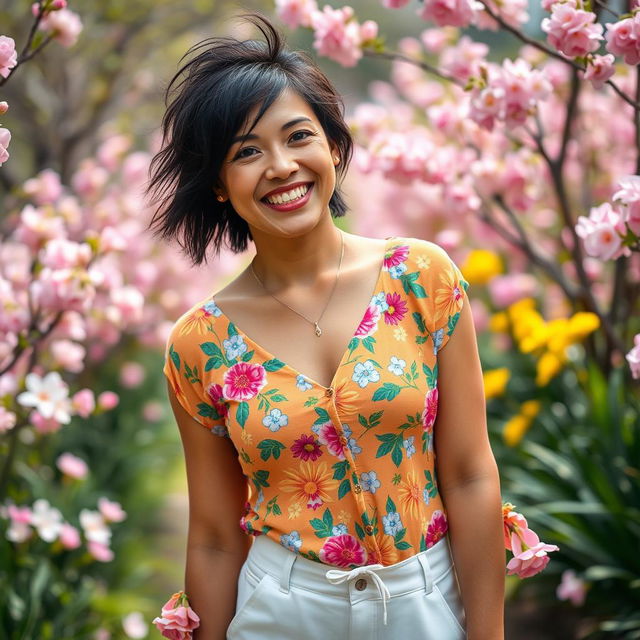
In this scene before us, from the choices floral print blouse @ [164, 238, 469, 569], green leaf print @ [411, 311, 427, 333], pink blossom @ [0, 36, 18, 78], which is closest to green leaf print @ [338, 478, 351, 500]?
floral print blouse @ [164, 238, 469, 569]

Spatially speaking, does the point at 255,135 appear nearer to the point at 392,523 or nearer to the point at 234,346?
the point at 234,346

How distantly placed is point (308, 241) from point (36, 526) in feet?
6.28

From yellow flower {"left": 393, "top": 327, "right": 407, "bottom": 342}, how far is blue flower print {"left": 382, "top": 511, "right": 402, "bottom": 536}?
330 mm

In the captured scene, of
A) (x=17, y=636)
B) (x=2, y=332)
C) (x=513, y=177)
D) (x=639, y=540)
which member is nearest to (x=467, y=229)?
(x=513, y=177)

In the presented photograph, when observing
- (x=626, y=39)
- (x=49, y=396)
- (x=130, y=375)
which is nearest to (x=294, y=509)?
(x=626, y=39)

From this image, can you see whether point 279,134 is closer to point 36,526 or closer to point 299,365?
point 299,365

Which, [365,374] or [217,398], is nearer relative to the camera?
[365,374]

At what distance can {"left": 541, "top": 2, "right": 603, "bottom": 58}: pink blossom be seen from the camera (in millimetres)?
2205

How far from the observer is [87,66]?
19.2ft

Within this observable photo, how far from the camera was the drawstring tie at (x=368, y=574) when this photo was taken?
180 centimetres

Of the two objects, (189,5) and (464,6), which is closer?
(464,6)

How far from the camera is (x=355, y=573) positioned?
1.79 meters

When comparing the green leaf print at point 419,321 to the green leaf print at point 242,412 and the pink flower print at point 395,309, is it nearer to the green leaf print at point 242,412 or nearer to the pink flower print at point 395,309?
the pink flower print at point 395,309

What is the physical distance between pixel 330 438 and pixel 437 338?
0.29 m
